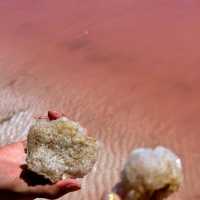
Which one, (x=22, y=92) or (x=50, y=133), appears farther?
(x=22, y=92)

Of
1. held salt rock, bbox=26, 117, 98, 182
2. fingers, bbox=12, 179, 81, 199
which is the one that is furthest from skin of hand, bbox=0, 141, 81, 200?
held salt rock, bbox=26, 117, 98, 182

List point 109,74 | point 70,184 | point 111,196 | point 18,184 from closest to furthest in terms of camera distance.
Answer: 1. point 111,196
2. point 70,184
3. point 18,184
4. point 109,74

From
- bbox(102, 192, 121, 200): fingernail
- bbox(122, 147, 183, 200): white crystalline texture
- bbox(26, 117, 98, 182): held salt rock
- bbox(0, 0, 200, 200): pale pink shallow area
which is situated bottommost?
bbox(102, 192, 121, 200): fingernail

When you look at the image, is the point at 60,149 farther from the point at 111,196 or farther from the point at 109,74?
the point at 109,74

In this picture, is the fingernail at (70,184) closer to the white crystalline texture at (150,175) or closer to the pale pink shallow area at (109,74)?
the white crystalline texture at (150,175)

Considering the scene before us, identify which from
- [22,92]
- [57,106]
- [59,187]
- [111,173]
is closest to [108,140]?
[111,173]

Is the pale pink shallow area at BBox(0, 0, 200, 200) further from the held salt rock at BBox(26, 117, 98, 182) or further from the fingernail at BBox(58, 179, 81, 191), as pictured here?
the fingernail at BBox(58, 179, 81, 191)

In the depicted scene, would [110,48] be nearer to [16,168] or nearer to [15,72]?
[15,72]

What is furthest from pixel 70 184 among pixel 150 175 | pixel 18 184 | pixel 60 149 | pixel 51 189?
pixel 150 175
